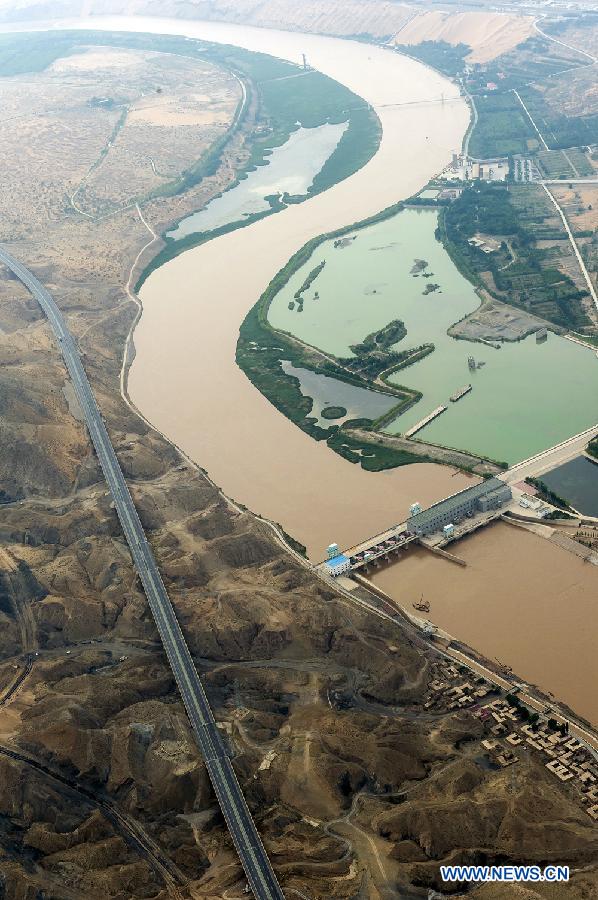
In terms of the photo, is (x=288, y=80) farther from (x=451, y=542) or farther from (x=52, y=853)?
(x=52, y=853)

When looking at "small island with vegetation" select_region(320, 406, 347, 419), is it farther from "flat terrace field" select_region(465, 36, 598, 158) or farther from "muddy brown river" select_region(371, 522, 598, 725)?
"flat terrace field" select_region(465, 36, 598, 158)

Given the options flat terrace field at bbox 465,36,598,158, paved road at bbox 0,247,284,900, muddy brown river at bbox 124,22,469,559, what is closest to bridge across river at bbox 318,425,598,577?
muddy brown river at bbox 124,22,469,559

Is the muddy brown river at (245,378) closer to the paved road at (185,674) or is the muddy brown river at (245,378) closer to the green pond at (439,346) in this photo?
the green pond at (439,346)

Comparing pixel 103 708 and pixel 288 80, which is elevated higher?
pixel 288 80

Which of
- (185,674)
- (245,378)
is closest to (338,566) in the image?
(185,674)

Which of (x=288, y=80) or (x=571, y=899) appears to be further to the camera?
(x=288, y=80)

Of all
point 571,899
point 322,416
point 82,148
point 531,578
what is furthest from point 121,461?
point 82,148
